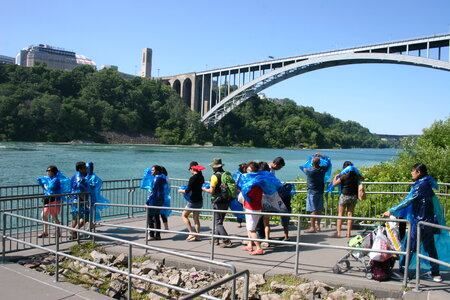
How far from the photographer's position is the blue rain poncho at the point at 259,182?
18.2ft

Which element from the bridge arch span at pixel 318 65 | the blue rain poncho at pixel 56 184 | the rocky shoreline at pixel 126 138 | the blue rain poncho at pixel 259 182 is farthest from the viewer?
the rocky shoreline at pixel 126 138

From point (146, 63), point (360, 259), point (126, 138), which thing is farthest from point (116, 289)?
point (146, 63)

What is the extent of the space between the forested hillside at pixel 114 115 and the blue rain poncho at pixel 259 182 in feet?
204

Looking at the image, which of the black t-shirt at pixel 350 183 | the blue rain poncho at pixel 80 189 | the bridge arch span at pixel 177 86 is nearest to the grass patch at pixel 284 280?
the black t-shirt at pixel 350 183

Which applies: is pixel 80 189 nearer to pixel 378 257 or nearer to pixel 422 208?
pixel 378 257

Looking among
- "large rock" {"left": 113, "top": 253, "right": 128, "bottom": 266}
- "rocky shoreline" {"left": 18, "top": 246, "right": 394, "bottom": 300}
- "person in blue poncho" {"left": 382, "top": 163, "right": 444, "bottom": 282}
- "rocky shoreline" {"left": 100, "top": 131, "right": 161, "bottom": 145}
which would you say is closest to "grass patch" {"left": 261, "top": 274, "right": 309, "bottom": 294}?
"rocky shoreline" {"left": 18, "top": 246, "right": 394, "bottom": 300}

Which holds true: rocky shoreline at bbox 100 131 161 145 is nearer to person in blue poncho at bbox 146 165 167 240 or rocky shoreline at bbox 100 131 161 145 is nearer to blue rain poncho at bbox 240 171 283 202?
person in blue poncho at bbox 146 165 167 240

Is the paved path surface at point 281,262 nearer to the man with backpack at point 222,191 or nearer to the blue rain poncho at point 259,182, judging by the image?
the man with backpack at point 222,191

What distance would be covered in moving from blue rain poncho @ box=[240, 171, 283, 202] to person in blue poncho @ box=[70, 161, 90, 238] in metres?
2.68

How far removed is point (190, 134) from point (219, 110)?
337 inches

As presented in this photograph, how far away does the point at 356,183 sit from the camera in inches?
245

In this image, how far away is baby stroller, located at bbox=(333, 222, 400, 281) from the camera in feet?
14.2

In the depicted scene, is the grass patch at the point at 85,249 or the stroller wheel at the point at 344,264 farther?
the grass patch at the point at 85,249

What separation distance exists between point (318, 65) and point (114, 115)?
4168 cm
